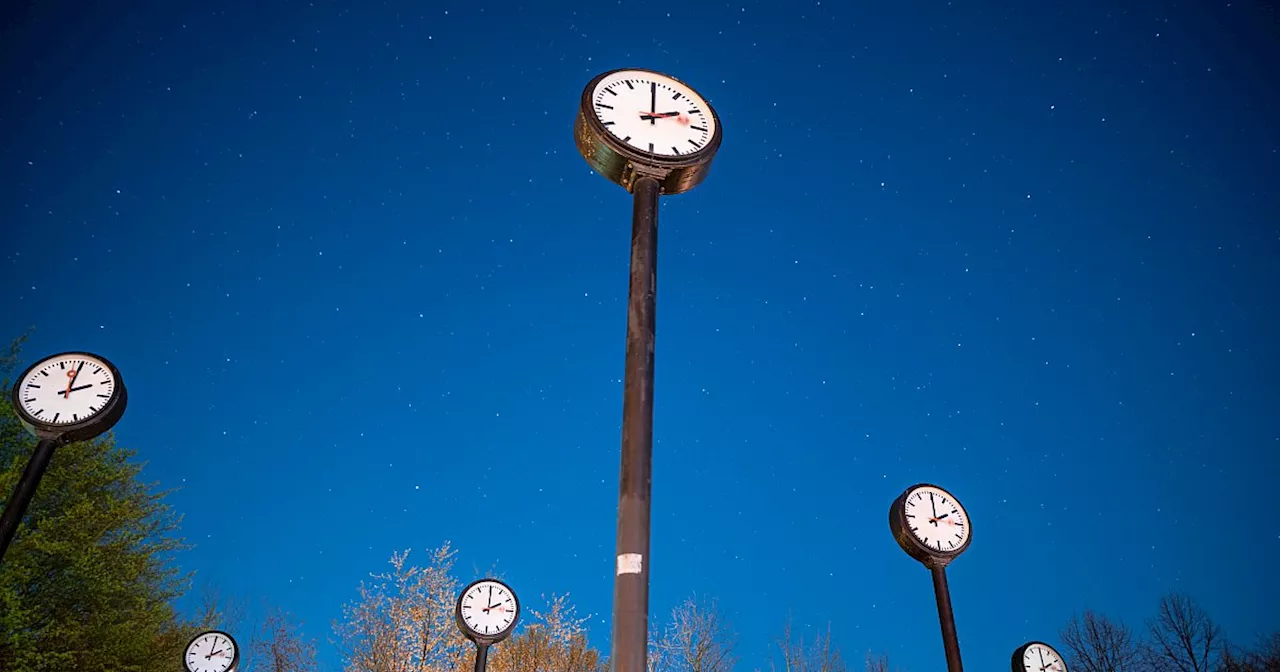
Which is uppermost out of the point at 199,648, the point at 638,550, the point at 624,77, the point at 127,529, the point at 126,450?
the point at 126,450

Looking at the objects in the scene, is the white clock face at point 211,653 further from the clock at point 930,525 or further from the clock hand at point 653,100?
the clock hand at point 653,100

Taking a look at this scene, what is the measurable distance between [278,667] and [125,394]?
34.9m

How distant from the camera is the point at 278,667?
3781 cm

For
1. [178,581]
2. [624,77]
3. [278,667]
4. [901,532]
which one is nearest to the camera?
[624,77]

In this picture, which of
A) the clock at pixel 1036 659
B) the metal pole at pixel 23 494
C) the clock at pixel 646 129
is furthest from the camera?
the clock at pixel 1036 659

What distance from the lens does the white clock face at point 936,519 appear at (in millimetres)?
9844

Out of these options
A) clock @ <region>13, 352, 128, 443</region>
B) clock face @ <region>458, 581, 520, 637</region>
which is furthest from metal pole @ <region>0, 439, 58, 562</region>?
clock face @ <region>458, 581, 520, 637</region>

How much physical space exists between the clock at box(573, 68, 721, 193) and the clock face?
976cm

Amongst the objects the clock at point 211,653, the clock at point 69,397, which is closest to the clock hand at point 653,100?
the clock at point 69,397

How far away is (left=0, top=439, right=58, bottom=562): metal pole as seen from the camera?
7.30 m

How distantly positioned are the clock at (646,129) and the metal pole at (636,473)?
0.58 metres

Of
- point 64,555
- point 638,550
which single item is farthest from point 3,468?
point 638,550

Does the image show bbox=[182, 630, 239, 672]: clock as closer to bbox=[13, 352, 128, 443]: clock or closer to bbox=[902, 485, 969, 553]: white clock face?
bbox=[13, 352, 128, 443]: clock

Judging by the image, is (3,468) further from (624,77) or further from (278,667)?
(278,667)
